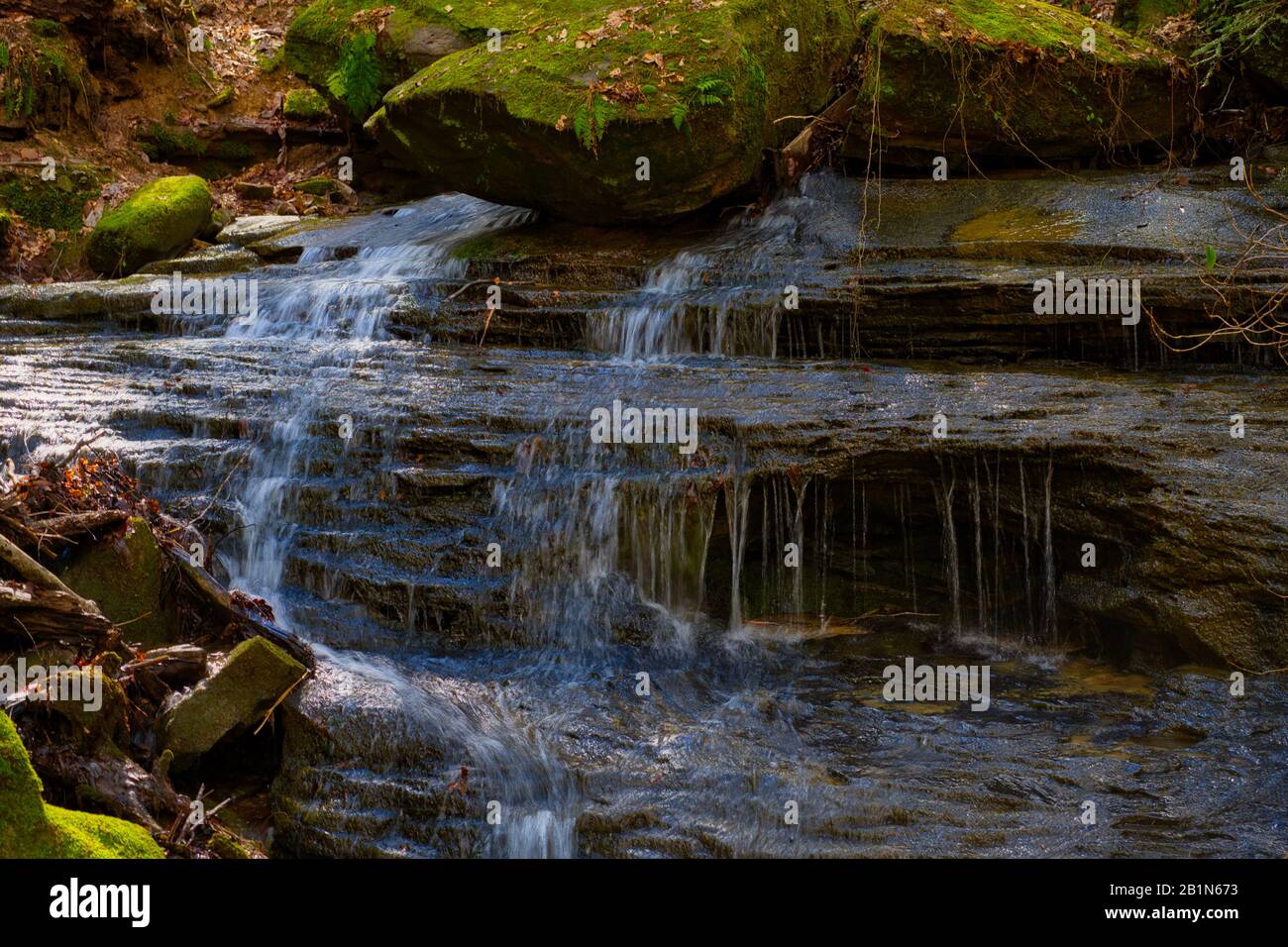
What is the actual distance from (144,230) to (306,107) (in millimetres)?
3988

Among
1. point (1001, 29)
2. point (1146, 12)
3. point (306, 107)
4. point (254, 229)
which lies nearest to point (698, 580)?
point (1001, 29)

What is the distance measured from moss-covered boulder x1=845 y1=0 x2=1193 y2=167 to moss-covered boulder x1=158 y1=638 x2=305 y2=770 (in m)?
7.71

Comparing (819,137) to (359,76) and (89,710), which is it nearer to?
(359,76)

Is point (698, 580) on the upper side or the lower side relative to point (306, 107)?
lower

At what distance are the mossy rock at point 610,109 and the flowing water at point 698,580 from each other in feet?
5.12

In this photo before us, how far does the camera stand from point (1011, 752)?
511 cm

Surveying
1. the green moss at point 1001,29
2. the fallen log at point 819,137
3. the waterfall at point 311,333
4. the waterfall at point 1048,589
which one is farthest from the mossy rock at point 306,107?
the waterfall at point 1048,589

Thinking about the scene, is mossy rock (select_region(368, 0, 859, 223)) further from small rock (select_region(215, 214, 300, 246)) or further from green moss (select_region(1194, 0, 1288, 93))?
green moss (select_region(1194, 0, 1288, 93))

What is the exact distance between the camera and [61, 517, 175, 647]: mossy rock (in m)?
5.32

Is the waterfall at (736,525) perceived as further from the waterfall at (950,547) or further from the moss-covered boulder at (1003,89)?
the moss-covered boulder at (1003,89)

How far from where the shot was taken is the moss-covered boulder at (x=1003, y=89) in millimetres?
10328

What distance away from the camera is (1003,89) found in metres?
10.4

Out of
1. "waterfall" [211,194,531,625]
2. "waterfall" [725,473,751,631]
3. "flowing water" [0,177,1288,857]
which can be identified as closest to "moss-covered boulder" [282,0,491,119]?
"waterfall" [211,194,531,625]

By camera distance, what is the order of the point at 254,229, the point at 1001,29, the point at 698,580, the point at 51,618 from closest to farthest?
1. the point at 51,618
2. the point at 698,580
3. the point at 1001,29
4. the point at 254,229
